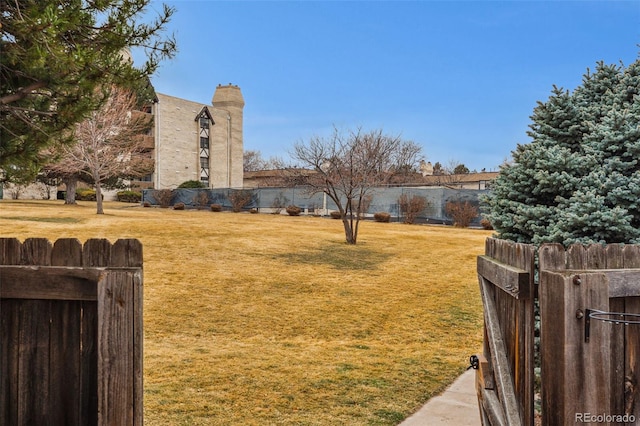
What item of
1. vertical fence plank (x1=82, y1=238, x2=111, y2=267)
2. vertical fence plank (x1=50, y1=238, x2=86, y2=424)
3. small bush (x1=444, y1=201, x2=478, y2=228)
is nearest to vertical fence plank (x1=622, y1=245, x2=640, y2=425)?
vertical fence plank (x1=82, y1=238, x2=111, y2=267)

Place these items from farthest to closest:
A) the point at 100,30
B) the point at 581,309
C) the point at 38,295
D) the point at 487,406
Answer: the point at 100,30 → the point at 487,406 → the point at 38,295 → the point at 581,309

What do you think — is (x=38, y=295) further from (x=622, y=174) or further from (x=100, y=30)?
(x=622, y=174)

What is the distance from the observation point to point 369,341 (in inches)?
267

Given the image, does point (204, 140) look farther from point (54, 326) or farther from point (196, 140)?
point (54, 326)

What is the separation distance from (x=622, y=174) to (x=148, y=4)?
4.07m

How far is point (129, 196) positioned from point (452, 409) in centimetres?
4499

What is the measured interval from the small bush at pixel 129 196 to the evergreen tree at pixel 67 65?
141ft

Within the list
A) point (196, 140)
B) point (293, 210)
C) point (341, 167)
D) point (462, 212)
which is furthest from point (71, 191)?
point (462, 212)

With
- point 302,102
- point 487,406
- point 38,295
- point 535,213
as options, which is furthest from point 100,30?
point 302,102

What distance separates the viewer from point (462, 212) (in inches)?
1092

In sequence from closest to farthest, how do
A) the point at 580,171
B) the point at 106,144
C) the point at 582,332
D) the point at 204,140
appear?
the point at 582,332 < the point at 580,171 < the point at 106,144 < the point at 204,140

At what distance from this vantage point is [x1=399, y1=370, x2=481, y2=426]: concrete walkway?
396 cm

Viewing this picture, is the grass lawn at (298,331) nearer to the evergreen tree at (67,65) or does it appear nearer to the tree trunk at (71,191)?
the evergreen tree at (67,65)

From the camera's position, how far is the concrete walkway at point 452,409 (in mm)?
3955
